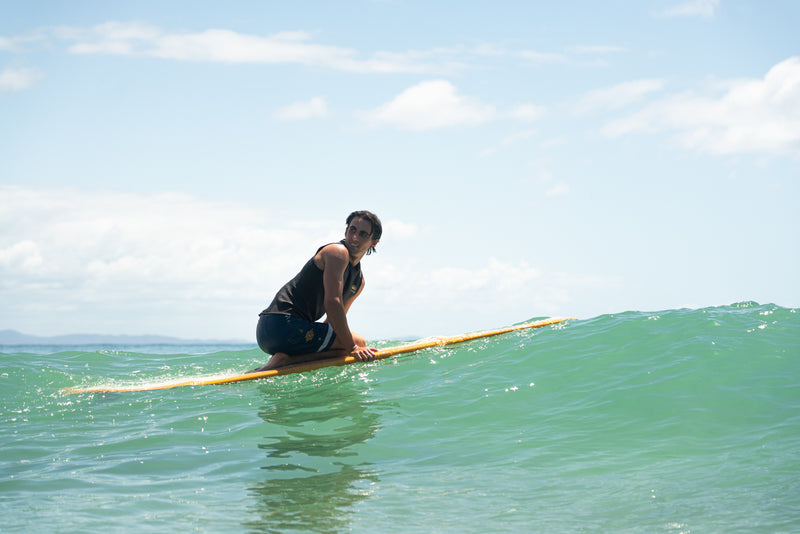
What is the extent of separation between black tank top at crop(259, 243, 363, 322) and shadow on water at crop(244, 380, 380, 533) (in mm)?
870

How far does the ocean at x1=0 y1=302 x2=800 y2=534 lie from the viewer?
3373 millimetres

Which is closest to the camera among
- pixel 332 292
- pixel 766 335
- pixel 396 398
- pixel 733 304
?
pixel 396 398

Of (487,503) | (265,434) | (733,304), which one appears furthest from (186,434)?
(733,304)

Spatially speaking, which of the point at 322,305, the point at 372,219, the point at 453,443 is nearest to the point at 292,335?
the point at 322,305

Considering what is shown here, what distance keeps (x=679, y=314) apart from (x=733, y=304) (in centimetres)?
180

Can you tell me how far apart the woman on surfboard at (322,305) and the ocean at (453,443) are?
353mm

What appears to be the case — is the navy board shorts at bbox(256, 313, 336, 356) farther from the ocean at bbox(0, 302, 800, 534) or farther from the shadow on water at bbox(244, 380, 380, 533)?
the shadow on water at bbox(244, 380, 380, 533)

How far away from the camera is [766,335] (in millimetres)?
7086

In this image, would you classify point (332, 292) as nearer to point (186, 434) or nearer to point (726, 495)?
point (186, 434)

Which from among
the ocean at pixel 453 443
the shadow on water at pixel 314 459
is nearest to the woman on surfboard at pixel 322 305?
the ocean at pixel 453 443

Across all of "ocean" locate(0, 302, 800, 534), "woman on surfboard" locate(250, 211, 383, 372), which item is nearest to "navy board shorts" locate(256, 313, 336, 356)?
"woman on surfboard" locate(250, 211, 383, 372)

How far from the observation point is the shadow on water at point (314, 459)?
3295 mm

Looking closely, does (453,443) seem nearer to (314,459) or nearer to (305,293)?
(314,459)

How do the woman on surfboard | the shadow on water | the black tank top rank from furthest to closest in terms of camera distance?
the black tank top → the woman on surfboard → the shadow on water
